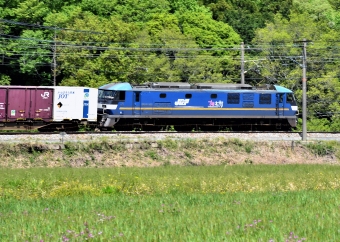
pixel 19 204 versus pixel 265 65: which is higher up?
pixel 265 65

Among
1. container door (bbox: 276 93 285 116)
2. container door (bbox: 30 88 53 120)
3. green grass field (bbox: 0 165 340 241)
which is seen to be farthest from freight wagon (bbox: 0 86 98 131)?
green grass field (bbox: 0 165 340 241)

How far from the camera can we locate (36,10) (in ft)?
209

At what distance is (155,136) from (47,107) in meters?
6.97

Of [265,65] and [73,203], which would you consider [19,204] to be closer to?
[73,203]

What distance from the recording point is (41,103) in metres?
39.3

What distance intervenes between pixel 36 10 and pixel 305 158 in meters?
34.2

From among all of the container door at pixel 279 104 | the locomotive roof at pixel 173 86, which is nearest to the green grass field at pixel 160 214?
the locomotive roof at pixel 173 86

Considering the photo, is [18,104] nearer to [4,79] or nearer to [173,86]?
[173,86]

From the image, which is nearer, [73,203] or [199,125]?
[73,203]

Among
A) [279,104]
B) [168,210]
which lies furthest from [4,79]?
[168,210]

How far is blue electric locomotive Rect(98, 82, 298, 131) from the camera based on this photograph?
41656mm

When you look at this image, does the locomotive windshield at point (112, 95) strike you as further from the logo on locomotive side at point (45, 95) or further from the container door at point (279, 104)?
the container door at point (279, 104)

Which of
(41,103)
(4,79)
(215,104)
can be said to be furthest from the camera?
(4,79)

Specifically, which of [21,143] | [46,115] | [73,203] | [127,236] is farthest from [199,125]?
[127,236]
